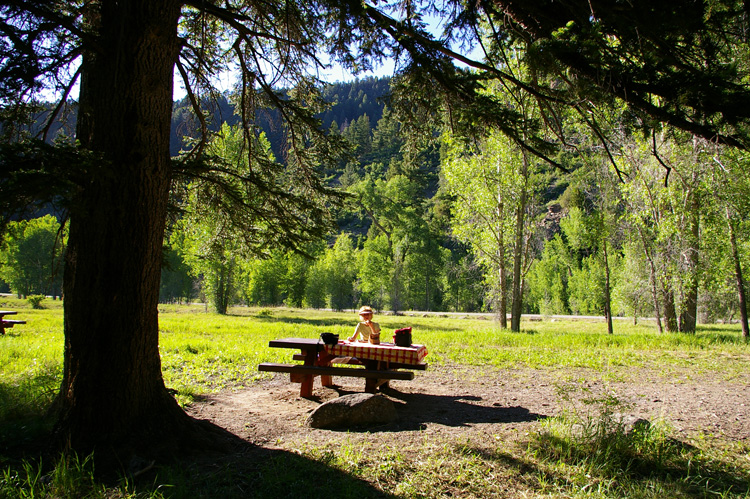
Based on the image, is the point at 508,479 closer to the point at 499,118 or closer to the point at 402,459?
the point at 402,459

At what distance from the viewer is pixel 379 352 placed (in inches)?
242

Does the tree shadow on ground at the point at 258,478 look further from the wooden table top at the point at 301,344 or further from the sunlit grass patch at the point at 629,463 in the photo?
the wooden table top at the point at 301,344

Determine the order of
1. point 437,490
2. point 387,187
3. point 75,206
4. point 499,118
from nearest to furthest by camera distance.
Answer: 1. point 75,206
2. point 437,490
3. point 499,118
4. point 387,187

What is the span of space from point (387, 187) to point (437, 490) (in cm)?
5815

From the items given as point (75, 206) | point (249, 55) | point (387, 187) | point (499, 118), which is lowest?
point (75, 206)

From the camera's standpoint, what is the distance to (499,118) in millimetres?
4672

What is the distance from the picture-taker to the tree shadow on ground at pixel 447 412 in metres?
5.21

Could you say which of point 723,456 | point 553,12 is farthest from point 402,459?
point 553,12

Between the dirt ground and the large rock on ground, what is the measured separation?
134mm

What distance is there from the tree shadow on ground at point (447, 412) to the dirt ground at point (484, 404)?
0.01 m

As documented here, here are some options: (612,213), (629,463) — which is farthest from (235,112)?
(612,213)

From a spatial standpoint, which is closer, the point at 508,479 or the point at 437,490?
the point at 437,490

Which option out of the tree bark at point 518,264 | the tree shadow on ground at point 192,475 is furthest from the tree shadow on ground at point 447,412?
the tree bark at point 518,264

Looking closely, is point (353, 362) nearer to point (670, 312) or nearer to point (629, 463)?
point (629, 463)
